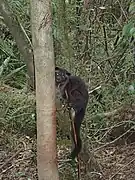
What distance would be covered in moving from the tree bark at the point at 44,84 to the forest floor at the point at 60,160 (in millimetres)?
1033

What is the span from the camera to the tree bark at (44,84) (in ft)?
8.29

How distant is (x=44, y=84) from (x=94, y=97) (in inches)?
87.1

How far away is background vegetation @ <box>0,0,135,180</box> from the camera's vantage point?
3.98 metres

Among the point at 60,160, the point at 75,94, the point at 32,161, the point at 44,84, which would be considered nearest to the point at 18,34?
the point at 75,94

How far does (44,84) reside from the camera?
258 cm

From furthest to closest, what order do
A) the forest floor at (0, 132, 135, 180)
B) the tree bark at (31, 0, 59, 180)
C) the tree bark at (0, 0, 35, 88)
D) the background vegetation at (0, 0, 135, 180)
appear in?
the forest floor at (0, 132, 135, 180) → the background vegetation at (0, 0, 135, 180) → the tree bark at (0, 0, 35, 88) → the tree bark at (31, 0, 59, 180)

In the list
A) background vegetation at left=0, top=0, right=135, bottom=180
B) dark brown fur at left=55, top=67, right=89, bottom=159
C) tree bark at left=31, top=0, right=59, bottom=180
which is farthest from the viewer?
background vegetation at left=0, top=0, right=135, bottom=180

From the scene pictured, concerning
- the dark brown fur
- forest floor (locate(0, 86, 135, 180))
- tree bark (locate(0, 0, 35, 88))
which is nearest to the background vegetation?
forest floor (locate(0, 86, 135, 180))

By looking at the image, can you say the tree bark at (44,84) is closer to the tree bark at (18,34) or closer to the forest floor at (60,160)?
the tree bark at (18,34)

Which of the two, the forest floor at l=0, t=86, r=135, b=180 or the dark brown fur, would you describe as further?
the forest floor at l=0, t=86, r=135, b=180

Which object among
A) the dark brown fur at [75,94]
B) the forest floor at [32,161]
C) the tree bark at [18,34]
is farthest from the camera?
the forest floor at [32,161]

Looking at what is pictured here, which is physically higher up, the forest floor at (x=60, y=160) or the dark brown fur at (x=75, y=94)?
the dark brown fur at (x=75, y=94)

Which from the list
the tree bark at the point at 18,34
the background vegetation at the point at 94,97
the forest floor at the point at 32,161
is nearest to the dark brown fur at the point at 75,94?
the background vegetation at the point at 94,97

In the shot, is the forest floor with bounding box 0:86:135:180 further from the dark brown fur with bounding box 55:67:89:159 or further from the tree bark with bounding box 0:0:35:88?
the tree bark with bounding box 0:0:35:88
